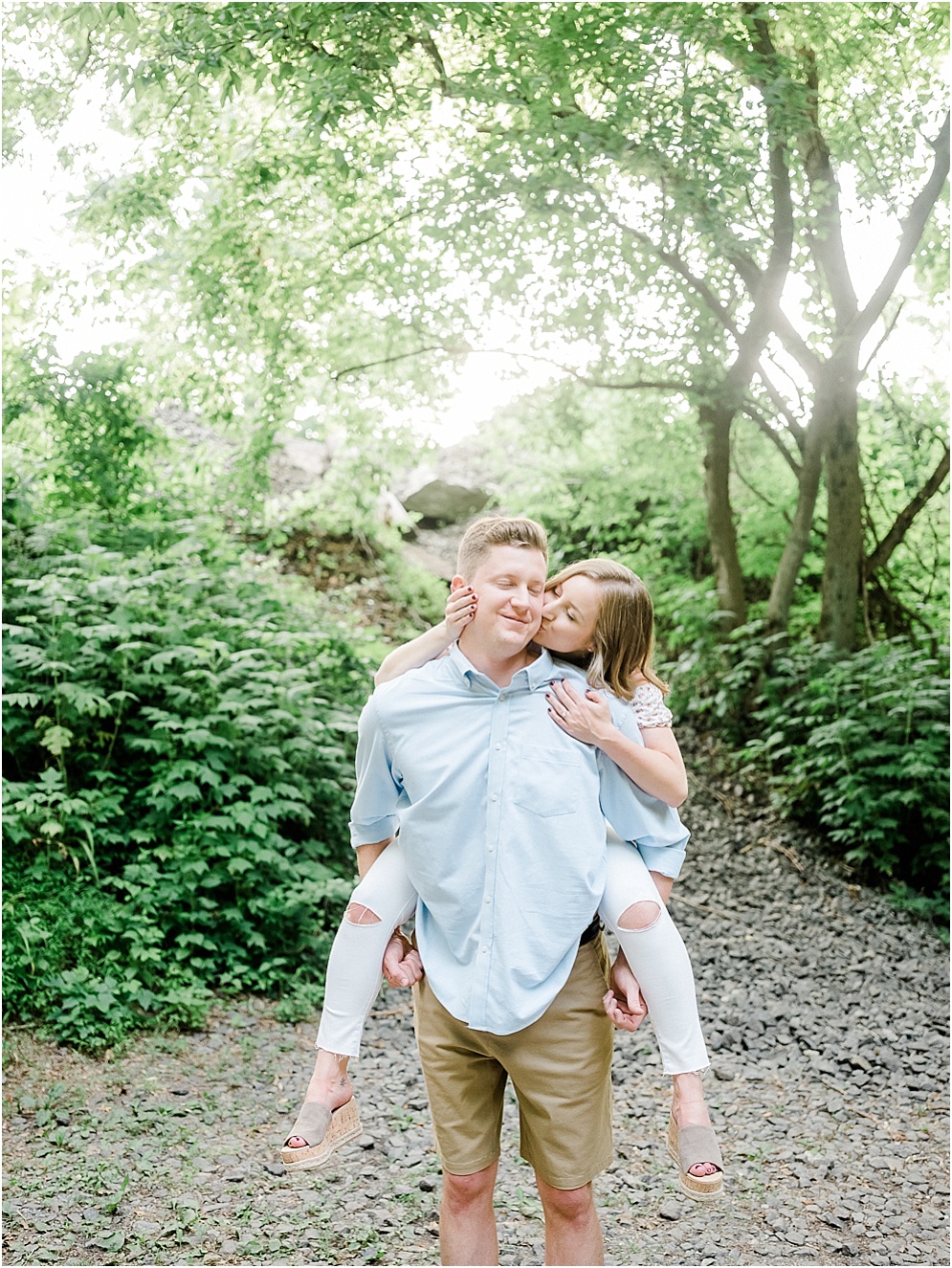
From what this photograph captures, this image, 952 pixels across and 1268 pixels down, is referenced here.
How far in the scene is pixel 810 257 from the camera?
6992 mm

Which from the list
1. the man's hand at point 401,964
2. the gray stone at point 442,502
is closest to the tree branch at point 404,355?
the gray stone at point 442,502

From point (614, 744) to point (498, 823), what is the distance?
Result: 0.26 metres

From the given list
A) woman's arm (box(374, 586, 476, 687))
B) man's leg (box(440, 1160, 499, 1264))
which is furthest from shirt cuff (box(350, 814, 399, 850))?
man's leg (box(440, 1160, 499, 1264))

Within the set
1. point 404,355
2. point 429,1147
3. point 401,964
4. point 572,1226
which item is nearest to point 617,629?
point 401,964

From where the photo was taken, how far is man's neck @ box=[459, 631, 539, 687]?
6.70 ft

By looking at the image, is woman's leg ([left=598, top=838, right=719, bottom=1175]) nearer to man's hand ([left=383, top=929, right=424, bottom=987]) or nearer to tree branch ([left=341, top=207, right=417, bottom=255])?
man's hand ([left=383, top=929, right=424, bottom=987])

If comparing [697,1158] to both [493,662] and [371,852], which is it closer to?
[371,852]

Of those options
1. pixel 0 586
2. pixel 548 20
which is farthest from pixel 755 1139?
pixel 548 20

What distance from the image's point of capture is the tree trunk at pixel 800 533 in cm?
741

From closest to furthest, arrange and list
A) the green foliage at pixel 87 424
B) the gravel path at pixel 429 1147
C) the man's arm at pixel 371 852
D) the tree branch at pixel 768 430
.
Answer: the man's arm at pixel 371 852 → the gravel path at pixel 429 1147 → the green foliage at pixel 87 424 → the tree branch at pixel 768 430

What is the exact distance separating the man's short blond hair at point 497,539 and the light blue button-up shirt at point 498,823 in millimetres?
205

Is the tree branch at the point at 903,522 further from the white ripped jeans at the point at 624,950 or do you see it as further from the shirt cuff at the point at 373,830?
the shirt cuff at the point at 373,830

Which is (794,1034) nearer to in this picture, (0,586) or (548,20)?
(0,586)

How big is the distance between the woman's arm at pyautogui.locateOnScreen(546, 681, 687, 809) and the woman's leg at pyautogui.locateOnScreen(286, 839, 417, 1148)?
445mm
